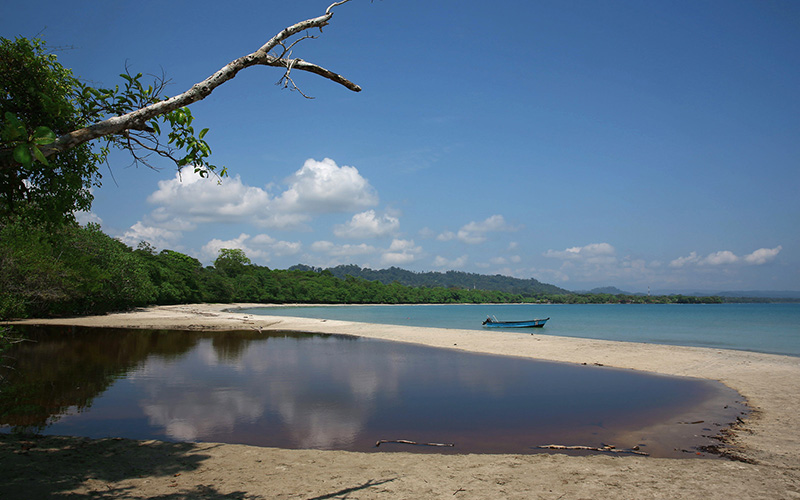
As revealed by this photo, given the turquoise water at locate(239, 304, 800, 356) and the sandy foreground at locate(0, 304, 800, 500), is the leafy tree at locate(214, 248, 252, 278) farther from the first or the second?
the sandy foreground at locate(0, 304, 800, 500)

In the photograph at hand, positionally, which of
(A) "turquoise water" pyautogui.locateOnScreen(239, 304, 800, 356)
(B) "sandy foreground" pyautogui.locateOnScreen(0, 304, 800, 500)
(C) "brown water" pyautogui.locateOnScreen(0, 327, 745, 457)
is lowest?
(A) "turquoise water" pyautogui.locateOnScreen(239, 304, 800, 356)

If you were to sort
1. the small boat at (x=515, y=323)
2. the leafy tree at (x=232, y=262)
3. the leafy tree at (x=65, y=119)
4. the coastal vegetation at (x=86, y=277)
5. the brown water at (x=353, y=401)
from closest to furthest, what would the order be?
the leafy tree at (x=65, y=119) → the brown water at (x=353, y=401) → the coastal vegetation at (x=86, y=277) → the small boat at (x=515, y=323) → the leafy tree at (x=232, y=262)

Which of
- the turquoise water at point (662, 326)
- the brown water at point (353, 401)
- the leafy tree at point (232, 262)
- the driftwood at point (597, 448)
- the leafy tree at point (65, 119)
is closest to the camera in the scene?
the leafy tree at point (65, 119)

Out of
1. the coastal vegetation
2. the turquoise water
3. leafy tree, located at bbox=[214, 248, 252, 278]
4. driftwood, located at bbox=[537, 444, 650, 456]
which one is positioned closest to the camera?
driftwood, located at bbox=[537, 444, 650, 456]

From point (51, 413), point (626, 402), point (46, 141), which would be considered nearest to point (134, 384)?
point (51, 413)

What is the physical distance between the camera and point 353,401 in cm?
1298

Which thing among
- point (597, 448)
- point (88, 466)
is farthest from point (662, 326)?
point (88, 466)

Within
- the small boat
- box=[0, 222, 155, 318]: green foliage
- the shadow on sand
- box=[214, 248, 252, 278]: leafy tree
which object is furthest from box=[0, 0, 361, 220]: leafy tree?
box=[214, 248, 252, 278]: leafy tree

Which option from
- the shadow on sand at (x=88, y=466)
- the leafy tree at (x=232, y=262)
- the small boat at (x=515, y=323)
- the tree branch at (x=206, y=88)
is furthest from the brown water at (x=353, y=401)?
the leafy tree at (x=232, y=262)

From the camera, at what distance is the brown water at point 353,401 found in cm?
950

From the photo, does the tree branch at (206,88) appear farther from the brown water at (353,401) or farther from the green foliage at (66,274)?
the green foliage at (66,274)

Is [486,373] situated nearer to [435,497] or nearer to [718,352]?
[435,497]

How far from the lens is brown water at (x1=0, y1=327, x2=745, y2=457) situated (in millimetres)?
9500

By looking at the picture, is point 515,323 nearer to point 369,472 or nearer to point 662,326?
point 662,326
